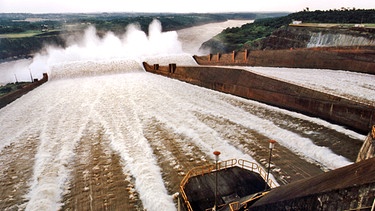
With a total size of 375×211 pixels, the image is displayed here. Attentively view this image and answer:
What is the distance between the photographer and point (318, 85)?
15.8 meters

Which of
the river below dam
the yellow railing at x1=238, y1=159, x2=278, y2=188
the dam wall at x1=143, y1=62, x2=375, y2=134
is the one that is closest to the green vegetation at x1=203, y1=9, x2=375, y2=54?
the dam wall at x1=143, y1=62, x2=375, y2=134

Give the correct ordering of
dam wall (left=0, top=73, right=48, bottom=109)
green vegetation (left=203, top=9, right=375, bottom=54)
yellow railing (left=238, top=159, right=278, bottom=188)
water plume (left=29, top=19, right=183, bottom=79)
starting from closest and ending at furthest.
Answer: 1. yellow railing (left=238, top=159, right=278, bottom=188)
2. dam wall (left=0, top=73, right=48, bottom=109)
3. water plume (left=29, top=19, right=183, bottom=79)
4. green vegetation (left=203, top=9, right=375, bottom=54)

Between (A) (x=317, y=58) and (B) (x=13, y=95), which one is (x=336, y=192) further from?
(B) (x=13, y=95)

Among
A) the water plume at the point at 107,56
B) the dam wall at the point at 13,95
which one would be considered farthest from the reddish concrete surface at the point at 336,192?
the water plume at the point at 107,56

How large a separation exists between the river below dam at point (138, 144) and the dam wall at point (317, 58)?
699cm

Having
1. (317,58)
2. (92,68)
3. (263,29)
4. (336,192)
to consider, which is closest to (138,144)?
(336,192)

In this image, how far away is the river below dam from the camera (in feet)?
30.0

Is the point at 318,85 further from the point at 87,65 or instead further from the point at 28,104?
the point at 87,65

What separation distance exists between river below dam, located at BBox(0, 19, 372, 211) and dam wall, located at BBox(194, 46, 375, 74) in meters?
6.99

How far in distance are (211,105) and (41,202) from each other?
11178 mm

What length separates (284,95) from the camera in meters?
15.7

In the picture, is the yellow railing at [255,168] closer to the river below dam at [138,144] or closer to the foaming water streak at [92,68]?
the river below dam at [138,144]

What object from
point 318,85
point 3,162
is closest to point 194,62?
point 318,85

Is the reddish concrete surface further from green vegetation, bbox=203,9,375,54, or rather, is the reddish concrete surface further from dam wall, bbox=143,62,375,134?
green vegetation, bbox=203,9,375,54
